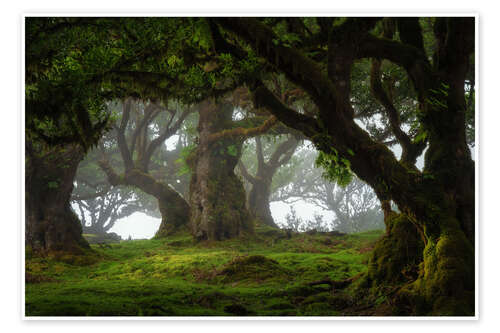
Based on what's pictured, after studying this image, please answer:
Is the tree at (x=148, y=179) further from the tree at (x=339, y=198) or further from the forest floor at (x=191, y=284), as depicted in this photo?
the tree at (x=339, y=198)

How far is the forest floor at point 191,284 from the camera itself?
214 inches

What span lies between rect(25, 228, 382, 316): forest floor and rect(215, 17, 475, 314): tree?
6.12 feet

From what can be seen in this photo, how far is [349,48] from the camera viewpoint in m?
6.10

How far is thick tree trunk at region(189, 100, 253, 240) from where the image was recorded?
597 inches

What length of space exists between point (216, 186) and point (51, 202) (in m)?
6.65

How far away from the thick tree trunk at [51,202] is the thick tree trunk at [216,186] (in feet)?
16.3

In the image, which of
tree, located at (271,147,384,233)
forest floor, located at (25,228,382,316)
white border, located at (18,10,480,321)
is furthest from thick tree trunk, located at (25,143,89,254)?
tree, located at (271,147,384,233)

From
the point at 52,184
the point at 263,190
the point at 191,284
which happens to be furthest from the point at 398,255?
the point at 263,190

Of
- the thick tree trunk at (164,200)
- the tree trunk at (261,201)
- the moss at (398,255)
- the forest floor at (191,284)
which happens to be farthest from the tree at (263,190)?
the moss at (398,255)

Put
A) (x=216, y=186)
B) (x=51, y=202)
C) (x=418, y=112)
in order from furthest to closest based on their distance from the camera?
(x=216, y=186) → (x=51, y=202) → (x=418, y=112)

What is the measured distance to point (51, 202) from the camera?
467 inches
